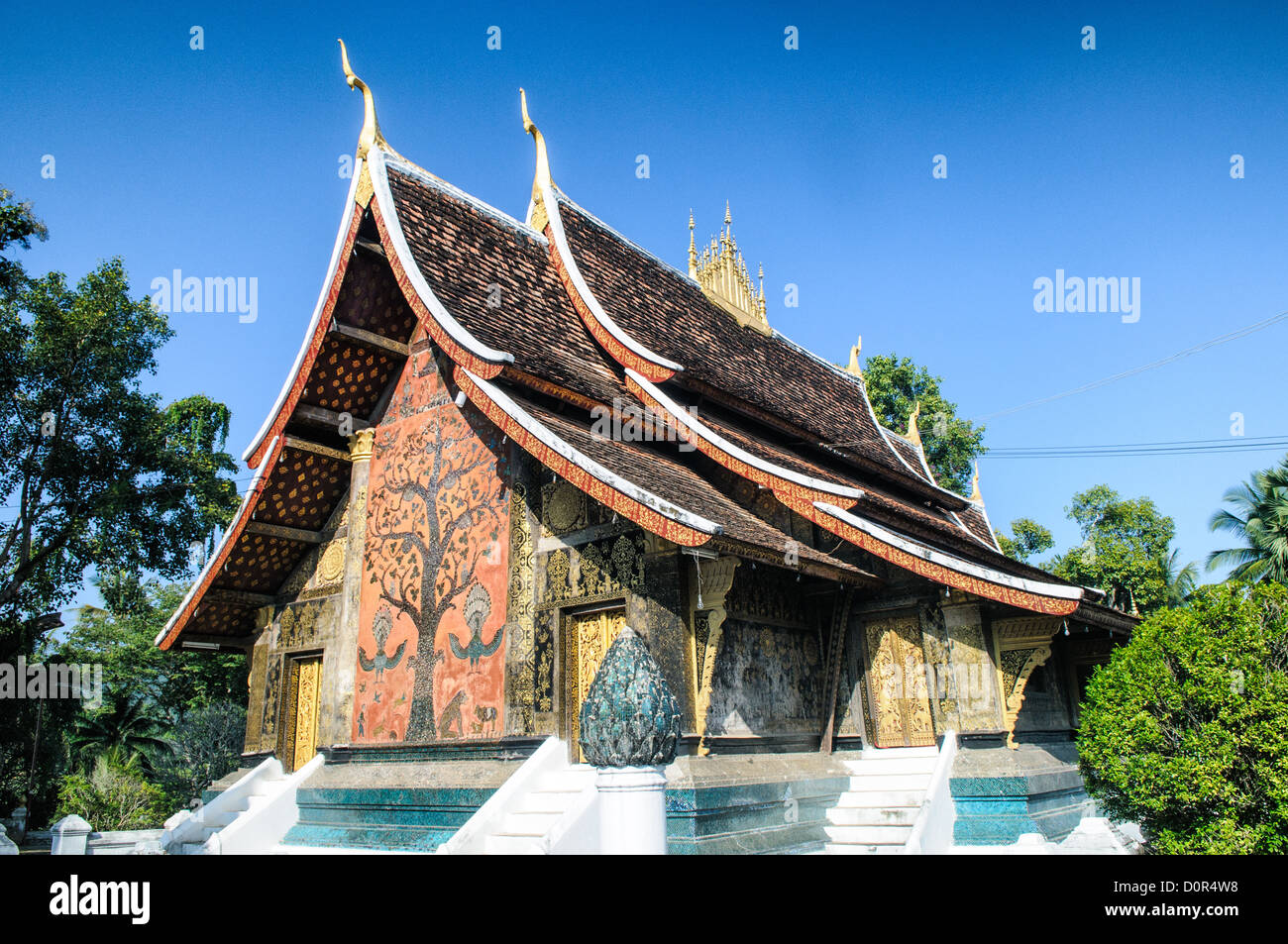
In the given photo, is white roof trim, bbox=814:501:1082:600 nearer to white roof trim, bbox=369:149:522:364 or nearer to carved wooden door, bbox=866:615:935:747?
carved wooden door, bbox=866:615:935:747

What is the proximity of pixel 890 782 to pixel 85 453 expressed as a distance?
649 inches

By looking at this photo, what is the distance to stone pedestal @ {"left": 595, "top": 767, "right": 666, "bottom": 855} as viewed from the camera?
13.2 ft

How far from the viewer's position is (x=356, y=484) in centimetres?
1088

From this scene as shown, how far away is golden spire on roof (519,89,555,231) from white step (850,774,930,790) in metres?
7.50

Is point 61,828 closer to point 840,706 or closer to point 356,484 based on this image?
point 356,484

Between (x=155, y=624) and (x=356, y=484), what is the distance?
26573mm

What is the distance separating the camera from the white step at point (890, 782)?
8.44 metres

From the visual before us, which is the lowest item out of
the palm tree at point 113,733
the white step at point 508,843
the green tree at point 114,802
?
the palm tree at point 113,733

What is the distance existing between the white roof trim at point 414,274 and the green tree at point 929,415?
18.0 meters

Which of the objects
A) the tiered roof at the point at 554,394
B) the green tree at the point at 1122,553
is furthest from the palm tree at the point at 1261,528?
the tiered roof at the point at 554,394

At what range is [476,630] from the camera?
8930 millimetres

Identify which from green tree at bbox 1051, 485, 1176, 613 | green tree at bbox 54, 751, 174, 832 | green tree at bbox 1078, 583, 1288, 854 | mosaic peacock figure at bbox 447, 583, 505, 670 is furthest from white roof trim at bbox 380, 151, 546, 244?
green tree at bbox 1051, 485, 1176, 613

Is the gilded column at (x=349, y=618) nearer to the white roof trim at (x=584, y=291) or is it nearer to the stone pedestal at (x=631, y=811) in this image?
the white roof trim at (x=584, y=291)
